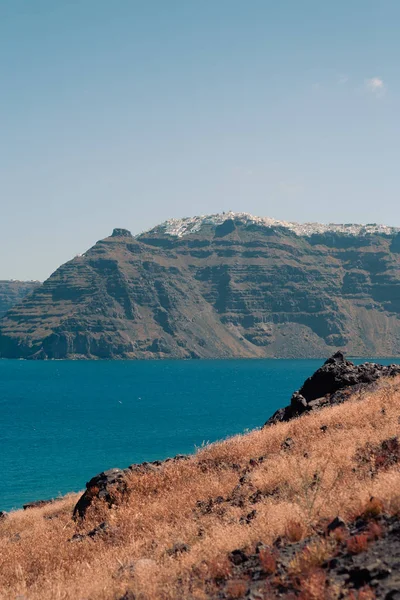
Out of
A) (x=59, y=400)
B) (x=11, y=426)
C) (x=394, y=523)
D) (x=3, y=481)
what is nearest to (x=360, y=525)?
(x=394, y=523)

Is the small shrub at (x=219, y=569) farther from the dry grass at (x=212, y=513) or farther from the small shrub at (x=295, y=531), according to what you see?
the small shrub at (x=295, y=531)

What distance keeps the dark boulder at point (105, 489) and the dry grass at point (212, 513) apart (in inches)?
19.1

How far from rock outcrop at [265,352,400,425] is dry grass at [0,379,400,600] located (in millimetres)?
5826

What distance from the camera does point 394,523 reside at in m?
9.07

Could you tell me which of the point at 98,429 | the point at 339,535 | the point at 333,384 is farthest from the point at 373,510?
the point at 98,429

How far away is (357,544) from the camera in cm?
838

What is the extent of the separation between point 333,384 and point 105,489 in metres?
15.5

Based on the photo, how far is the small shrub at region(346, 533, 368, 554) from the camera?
8.32 meters

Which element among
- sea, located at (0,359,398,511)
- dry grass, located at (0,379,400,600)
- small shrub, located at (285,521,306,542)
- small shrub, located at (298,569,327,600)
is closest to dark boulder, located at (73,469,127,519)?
dry grass, located at (0,379,400,600)

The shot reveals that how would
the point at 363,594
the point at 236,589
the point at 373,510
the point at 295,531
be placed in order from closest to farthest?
the point at 363,594
the point at 236,589
the point at 373,510
the point at 295,531

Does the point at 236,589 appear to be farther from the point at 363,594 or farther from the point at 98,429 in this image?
the point at 98,429

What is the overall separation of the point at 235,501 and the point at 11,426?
376 ft

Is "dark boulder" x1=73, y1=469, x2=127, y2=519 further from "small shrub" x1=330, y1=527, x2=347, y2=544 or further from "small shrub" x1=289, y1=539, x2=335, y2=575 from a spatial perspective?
"small shrub" x1=289, y1=539, x2=335, y2=575

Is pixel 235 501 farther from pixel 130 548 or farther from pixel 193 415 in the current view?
pixel 193 415
